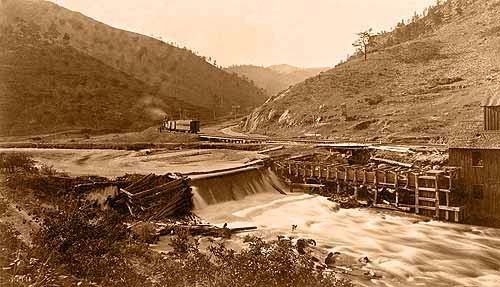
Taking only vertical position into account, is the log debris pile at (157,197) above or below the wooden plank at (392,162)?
below

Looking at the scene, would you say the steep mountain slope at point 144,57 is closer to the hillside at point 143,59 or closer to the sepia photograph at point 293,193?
the hillside at point 143,59

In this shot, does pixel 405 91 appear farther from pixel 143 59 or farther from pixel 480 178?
pixel 143 59

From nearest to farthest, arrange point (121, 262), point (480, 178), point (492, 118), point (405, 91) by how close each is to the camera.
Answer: point (121, 262), point (480, 178), point (492, 118), point (405, 91)

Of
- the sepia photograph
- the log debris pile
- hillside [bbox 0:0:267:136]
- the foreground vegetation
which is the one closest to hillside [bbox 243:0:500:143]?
the sepia photograph

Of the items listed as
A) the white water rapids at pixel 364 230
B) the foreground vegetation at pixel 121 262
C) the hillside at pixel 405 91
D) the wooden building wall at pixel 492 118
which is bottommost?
the white water rapids at pixel 364 230

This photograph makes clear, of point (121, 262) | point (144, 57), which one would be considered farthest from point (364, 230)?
point (144, 57)

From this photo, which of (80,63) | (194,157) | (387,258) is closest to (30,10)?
(80,63)

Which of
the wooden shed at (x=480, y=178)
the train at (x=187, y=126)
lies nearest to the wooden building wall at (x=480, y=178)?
the wooden shed at (x=480, y=178)
